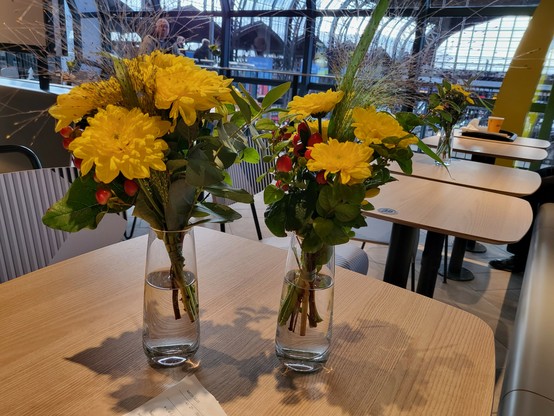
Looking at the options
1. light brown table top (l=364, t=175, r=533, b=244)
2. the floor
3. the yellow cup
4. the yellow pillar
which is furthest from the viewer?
the yellow pillar

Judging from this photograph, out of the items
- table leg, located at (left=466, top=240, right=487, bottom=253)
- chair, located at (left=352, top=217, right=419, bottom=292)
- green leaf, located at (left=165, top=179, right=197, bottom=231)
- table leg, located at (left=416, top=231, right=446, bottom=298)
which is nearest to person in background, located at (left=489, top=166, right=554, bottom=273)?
table leg, located at (left=466, top=240, right=487, bottom=253)

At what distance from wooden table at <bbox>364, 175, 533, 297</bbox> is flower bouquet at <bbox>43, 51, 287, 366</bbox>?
0.84 m

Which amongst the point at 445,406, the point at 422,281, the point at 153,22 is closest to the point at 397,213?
the point at 422,281

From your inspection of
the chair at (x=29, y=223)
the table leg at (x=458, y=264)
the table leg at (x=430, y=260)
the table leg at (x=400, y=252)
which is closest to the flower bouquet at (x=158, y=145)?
the chair at (x=29, y=223)

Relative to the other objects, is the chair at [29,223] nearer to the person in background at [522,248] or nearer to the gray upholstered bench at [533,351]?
the gray upholstered bench at [533,351]

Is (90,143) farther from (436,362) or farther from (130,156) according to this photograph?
(436,362)

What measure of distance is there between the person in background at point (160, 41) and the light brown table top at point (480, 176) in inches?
60.0

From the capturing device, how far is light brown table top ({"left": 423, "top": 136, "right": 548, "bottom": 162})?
2.78 m

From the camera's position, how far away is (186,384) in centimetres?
66

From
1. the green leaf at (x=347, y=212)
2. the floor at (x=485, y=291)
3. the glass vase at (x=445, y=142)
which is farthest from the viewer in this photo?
the floor at (x=485, y=291)

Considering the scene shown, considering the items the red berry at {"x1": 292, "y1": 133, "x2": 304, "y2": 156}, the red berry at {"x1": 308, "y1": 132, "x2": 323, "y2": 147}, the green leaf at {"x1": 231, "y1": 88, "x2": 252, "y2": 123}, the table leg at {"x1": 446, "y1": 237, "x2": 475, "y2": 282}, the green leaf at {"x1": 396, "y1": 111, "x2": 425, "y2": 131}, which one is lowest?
the table leg at {"x1": 446, "y1": 237, "x2": 475, "y2": 282}

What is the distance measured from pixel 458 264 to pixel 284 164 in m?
2.69

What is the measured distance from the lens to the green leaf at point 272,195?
25.4 inches

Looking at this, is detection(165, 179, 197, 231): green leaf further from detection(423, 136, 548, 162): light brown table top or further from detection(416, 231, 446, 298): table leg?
detection(423, 136, 548, 162): light brown table top
